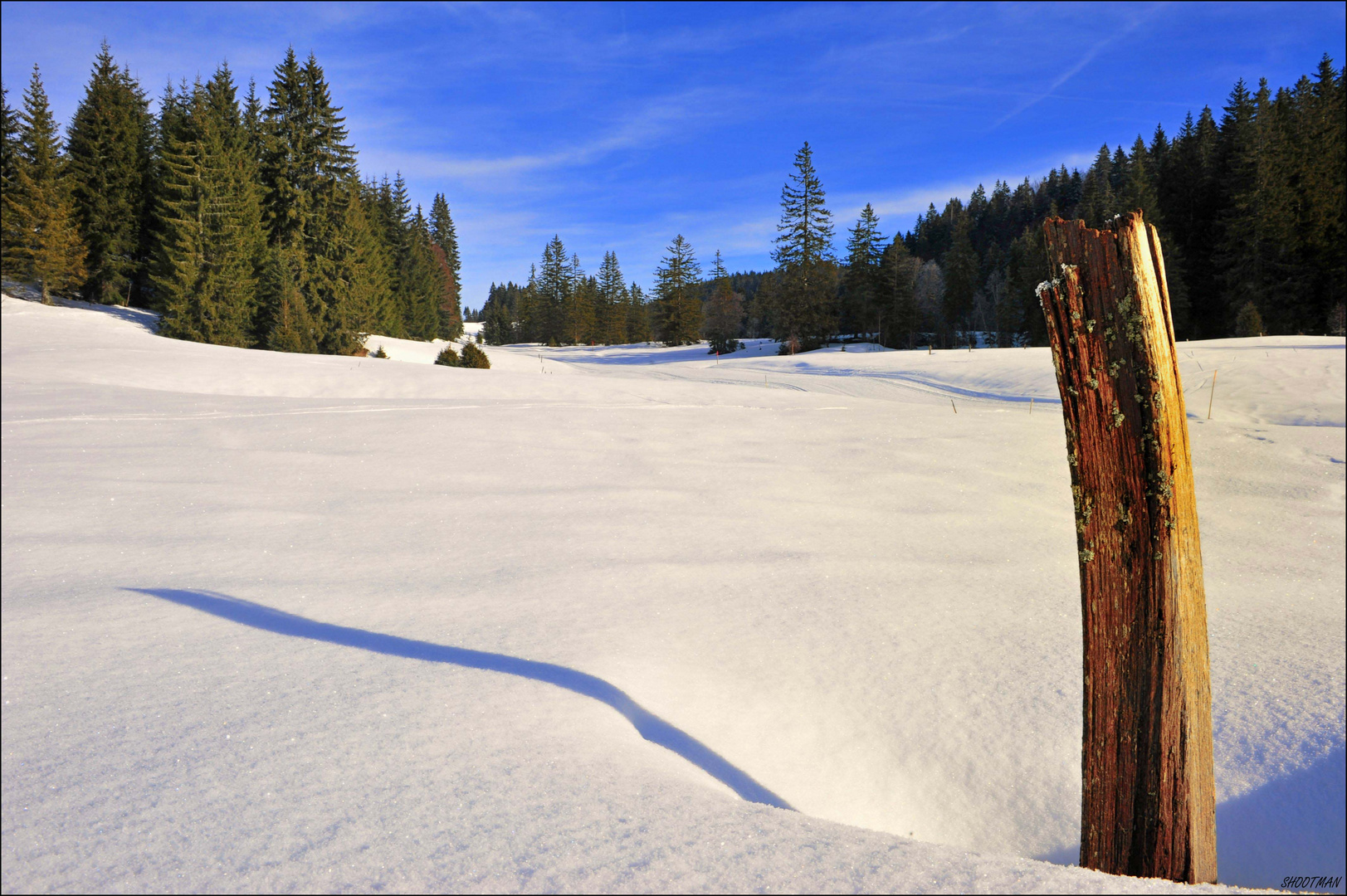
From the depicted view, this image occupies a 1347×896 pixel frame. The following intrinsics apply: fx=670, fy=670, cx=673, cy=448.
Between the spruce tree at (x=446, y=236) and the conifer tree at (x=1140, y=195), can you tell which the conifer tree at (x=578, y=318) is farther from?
the conifer tree at (x=1140, y=195)

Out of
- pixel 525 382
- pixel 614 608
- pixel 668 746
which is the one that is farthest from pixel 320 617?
pixel 525 382

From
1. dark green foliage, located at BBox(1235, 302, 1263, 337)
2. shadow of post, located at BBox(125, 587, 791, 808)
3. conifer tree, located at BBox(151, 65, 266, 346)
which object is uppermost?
conifer tree, located at BBox(151, 65, 266, 346)

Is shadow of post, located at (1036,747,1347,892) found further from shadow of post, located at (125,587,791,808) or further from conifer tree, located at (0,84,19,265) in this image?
Answer: conifer tree, located at (0,84,19,265)

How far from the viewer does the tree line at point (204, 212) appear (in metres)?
22.2

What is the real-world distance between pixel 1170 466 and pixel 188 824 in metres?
2.32

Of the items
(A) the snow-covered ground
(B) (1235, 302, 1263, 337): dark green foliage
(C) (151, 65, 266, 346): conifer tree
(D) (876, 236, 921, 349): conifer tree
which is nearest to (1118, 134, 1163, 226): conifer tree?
(D) (876, 236, 921, 349): conifer tree

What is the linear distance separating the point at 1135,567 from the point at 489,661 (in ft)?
6.62

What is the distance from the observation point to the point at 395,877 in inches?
50.2

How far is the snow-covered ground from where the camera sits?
4.60 ft

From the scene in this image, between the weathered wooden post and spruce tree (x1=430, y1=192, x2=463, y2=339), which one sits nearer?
the weathered wooden post

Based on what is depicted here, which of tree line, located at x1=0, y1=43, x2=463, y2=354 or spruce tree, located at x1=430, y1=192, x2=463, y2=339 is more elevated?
spruce tree, located at x1=430, y1=192, x2=463, y2=339

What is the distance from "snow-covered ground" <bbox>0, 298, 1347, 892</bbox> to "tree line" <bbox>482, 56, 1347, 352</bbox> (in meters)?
16.2

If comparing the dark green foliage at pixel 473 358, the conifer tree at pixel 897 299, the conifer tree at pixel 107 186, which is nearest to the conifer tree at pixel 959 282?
the conifer tree at pixel 897 299

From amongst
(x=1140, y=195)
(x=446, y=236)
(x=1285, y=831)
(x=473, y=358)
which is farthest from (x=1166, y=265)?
(x=446, y=236)
